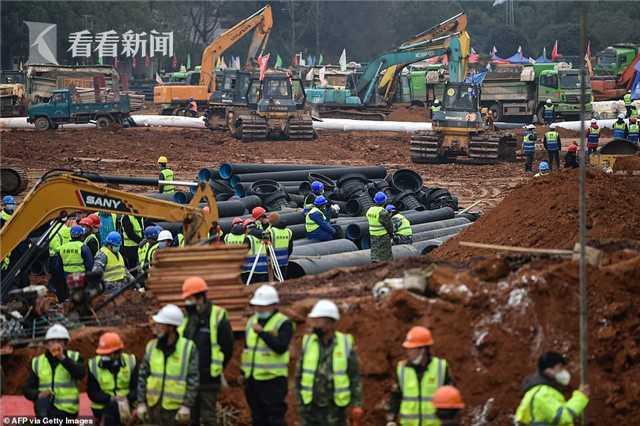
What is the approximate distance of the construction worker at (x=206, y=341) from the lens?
36.0 feet

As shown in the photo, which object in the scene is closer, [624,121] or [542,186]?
[542,186]

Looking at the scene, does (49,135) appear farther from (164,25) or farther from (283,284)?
(164,25)

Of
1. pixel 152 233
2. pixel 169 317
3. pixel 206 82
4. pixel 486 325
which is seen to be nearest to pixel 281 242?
pixel 152 233

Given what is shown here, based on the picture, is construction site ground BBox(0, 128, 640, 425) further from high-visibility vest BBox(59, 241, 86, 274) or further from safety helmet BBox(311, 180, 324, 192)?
safety helmet BBox(311, 180, 324, 192)

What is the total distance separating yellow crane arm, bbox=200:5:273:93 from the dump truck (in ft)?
22.5

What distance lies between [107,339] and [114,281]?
256 inches

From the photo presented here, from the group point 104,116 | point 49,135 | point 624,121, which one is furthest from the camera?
point 104,116

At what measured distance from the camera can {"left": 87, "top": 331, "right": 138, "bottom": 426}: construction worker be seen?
36.8 ft

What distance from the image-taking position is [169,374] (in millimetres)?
10727

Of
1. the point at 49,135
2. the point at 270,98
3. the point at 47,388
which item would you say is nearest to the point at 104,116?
the point at 49,135

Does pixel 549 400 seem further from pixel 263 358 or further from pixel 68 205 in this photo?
pixel 68 205

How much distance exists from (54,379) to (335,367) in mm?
2792

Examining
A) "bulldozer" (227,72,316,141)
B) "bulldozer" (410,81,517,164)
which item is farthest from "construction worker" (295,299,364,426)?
"bulldozer" (227,72,316,141)

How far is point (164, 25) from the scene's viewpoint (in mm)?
92500
